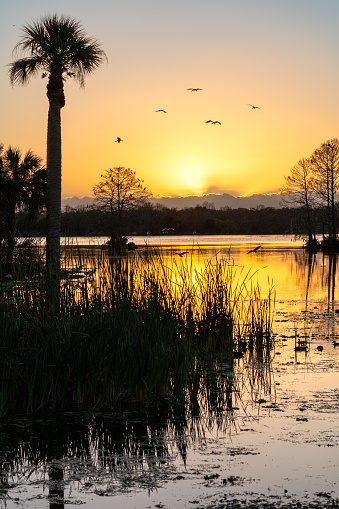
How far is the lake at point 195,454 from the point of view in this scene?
4855 mm

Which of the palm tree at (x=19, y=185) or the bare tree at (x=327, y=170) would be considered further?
the bare tree at (x=327, y=170)

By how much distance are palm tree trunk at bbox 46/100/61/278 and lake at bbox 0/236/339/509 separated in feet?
49.6

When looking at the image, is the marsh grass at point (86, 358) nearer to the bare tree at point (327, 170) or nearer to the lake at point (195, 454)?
the lake at point (195, 454)

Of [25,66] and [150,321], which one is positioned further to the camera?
[25,66]

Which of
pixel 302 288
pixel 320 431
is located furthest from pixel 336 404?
pixel 302 288

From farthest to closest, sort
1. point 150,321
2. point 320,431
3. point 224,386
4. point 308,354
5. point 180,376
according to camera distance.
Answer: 1. point 308,354
2. point 224,386
3. point 150,321
4. point 180,376
5. point 320,431

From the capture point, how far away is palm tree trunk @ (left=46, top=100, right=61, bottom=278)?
22.9 meters

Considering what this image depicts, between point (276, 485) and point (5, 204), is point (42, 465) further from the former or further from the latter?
point (5, 204)

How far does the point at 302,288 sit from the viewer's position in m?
23.1

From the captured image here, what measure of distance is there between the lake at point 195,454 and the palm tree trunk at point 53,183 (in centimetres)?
1513

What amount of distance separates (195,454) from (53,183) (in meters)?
18.5

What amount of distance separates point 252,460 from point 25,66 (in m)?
22.4

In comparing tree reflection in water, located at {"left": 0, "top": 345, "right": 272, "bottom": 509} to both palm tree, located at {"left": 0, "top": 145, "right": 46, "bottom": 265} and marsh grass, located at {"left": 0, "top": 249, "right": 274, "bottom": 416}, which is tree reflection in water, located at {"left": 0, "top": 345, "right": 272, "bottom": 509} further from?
palm tree, located at {"left": 0, "top": 145, "right": 46, "bottom": 265}

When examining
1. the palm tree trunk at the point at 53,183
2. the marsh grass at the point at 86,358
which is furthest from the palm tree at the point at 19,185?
the marsh grass at the point at 86,358
